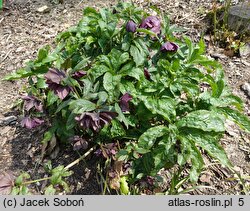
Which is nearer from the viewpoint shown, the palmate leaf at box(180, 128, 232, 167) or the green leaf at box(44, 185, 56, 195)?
the palmate leaf at box(180, 128, 232, 167)

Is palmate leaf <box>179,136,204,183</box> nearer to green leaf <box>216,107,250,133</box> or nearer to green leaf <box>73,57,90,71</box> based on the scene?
green leaf <box>216,107,250,133</box>

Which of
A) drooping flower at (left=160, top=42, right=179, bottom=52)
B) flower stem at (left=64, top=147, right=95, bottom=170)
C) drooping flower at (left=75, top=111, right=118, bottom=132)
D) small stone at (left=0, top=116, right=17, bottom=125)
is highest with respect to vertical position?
drooping flower at (left=160, top=42, right=179, bottom=52)

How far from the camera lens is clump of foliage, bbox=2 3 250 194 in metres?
1.97

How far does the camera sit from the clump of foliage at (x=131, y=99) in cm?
197

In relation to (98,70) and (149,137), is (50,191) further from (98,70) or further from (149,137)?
(98,70)

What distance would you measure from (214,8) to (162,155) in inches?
64.1

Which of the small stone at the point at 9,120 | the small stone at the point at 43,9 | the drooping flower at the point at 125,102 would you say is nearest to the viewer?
the drooping flower at the point at 125,102

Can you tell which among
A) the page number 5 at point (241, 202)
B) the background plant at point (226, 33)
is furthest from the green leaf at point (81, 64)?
the background plant at point (226, 33)

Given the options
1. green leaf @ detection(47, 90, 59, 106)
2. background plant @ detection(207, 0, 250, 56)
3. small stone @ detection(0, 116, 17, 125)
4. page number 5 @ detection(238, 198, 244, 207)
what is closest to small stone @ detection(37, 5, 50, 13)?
small stone @ detection(0, 116, 17, 125)

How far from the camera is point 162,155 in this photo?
1968 millimetres

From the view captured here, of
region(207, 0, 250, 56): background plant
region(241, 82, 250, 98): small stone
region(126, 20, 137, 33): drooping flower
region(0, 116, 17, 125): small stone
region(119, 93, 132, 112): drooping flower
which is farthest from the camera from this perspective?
region(207, 0, 250, 56): background plant

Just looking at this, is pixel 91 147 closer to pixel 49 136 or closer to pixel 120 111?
pixel 49 136

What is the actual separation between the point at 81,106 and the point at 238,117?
83 centimetres

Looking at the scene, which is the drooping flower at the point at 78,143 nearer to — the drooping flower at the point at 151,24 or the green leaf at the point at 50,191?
the green leaf at the point at 50,191
